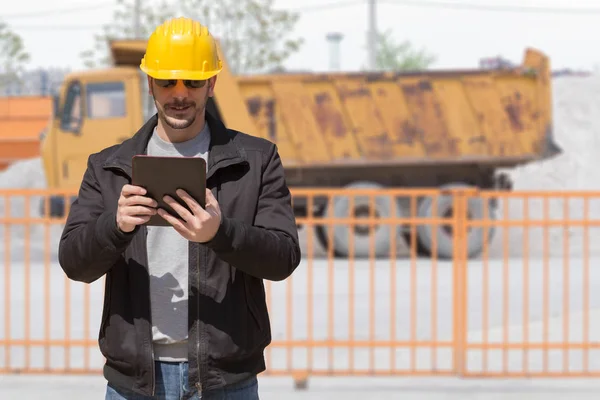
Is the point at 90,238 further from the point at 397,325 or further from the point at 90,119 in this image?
the point at 90,119

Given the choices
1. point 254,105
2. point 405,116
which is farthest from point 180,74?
point 405,116

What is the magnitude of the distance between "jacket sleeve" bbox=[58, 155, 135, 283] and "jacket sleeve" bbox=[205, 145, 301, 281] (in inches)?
→ 9.2

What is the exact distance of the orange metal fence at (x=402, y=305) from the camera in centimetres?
686

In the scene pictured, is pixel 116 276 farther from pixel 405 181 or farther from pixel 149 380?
pixel 405 181

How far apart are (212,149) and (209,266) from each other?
0.96 feet

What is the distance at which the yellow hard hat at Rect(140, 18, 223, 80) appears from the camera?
8.92ft

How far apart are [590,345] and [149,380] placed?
15.0 ft

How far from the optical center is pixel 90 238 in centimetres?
267

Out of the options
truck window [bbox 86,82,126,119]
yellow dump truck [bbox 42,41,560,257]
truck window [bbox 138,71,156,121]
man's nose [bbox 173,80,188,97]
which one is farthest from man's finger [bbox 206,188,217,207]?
truck window [bbox 86,82,126,119]

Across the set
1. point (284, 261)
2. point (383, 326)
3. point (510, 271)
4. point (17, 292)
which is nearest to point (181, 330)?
point (284, 261)

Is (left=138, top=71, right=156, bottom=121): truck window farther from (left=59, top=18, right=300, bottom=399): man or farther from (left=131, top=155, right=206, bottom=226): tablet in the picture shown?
(left=131, top=155, right=206, bottom=226): tablet

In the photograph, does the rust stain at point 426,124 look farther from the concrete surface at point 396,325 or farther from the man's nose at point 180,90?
the man's nose at point 180,90

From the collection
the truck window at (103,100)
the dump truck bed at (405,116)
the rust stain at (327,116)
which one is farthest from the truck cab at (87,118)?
the rust stain at (327,116)

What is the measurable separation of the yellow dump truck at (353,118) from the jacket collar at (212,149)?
13.4m
